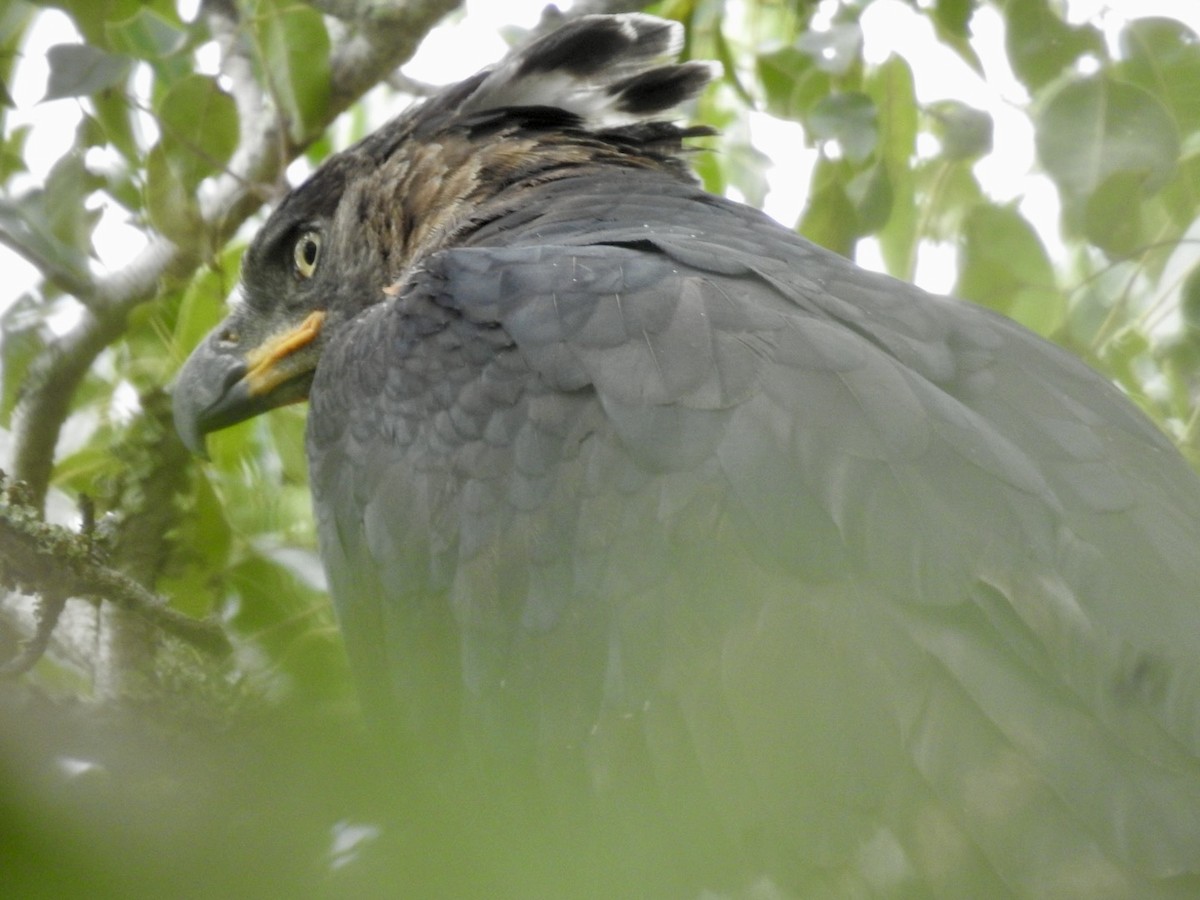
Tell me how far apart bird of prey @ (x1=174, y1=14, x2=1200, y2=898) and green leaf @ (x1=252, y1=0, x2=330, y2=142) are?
85 cm

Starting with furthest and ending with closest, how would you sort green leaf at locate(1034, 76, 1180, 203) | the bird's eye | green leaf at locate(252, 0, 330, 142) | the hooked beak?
the bird's eye → the hooked beak → green leaf at locate(252, 0, 330, 142) → green leaf at locate(1034, 76, 1180, 203)

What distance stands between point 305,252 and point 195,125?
0.58m

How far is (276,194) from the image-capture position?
4.29m

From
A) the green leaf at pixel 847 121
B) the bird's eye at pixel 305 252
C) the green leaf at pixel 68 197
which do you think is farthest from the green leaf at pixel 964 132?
the green leaf at pixel 68 197

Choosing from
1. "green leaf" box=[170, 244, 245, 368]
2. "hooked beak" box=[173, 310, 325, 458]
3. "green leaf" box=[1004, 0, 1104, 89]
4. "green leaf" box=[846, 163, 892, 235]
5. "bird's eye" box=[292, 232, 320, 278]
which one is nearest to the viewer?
"green leaf" box=[1004, 0, 1104, 89]

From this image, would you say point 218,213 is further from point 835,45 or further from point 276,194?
point 835,45

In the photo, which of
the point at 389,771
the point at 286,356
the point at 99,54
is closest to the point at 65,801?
the point at 389,771

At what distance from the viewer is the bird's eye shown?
167 inches

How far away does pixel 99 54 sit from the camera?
3420 mm

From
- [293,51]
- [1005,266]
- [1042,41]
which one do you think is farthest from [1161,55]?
[293,51]

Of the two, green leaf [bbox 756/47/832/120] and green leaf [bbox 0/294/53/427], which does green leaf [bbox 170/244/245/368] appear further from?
green leaf [bbox 756/47/832/120]

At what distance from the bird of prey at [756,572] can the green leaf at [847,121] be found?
32 centimetres

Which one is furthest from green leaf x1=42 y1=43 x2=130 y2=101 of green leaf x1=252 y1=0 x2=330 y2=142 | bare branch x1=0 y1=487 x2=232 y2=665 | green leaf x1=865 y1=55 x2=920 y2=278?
green leaf x1=865 y1=55 x2=920 y2=278

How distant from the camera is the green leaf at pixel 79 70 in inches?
132
